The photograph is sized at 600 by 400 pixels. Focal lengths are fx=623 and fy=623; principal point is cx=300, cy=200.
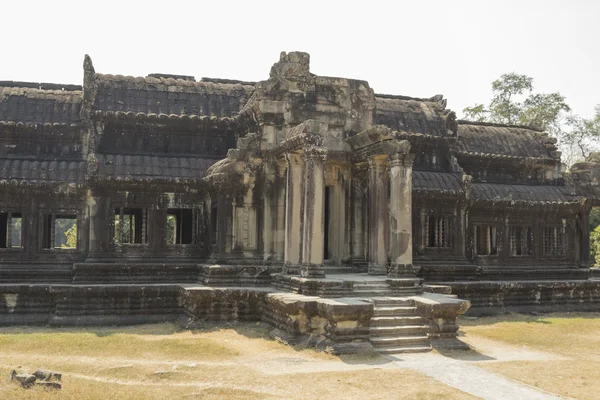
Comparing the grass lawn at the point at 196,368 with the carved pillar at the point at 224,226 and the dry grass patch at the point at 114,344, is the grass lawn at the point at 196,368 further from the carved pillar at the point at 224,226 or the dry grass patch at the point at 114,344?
the carved pillar at the point at 224,226

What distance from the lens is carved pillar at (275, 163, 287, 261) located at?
57.2 ft

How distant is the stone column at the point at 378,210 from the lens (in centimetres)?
1684

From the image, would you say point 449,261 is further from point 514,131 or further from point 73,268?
point 73,268

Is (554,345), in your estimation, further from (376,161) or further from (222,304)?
(222,304)

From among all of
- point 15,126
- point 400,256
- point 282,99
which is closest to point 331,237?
point 400,256

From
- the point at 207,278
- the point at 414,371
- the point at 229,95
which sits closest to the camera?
the point at 414,371

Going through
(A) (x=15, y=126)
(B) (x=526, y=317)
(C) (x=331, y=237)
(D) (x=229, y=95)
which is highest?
(D) (x=229, y=95)

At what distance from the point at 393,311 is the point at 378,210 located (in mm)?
3673

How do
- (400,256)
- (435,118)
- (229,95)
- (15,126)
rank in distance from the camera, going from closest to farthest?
(400,256) < (15,126) < (229,95) < (435,118)

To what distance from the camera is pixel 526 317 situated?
1945 centimetres

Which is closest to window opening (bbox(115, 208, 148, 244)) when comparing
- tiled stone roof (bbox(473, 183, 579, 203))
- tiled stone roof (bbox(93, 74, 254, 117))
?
tiled stone roof (bbox(93, 74, 254, 117))

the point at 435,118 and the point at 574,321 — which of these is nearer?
the point at 574,321

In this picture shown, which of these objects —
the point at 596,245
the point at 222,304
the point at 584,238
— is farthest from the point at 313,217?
the point at 596,245

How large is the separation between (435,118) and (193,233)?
9989 mm
